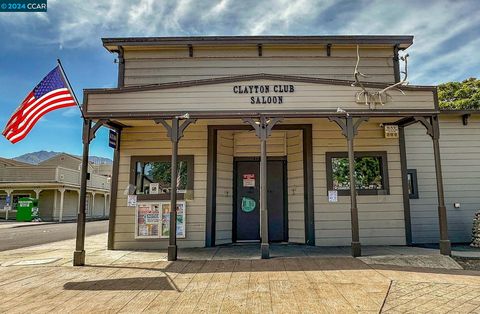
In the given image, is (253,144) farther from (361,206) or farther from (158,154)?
(361,206)

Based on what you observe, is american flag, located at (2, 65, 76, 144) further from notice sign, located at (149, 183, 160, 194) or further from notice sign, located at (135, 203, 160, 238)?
notice sign, located at (135, 203, 160, 238)

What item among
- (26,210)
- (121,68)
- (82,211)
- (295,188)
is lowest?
(26,210)

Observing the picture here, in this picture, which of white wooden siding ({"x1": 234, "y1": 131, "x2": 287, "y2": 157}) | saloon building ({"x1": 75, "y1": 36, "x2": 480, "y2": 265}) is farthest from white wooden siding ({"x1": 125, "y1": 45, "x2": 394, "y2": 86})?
white wooden siding ({"x1": 234, "y1": 131, "x2": 287, "y2": 157})

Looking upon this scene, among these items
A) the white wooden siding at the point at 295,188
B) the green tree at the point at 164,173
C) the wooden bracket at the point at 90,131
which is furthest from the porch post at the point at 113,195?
the white wooden siding at the point at 295,188

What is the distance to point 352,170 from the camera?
662 centimetres

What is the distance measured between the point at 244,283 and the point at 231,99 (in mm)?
3758

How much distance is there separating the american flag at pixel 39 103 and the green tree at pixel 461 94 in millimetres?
19970

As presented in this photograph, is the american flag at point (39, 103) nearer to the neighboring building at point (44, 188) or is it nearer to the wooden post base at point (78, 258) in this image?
the wooden post base at point (78, 258)

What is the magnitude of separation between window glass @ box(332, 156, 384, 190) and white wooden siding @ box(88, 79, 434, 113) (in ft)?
6.04

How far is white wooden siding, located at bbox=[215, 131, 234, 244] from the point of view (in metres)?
8.24

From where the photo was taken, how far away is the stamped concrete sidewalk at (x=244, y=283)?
373 centimetres

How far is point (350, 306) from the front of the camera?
12.0 ft

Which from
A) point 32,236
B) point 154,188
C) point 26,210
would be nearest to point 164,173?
point 154,188

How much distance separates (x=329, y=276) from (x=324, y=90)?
3776 millimetres
